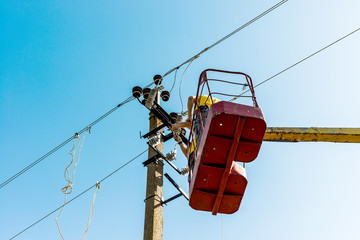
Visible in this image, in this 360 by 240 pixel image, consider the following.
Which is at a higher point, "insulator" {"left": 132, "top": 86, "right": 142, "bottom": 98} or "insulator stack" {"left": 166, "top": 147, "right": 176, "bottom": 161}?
"insulator" {"left": 132, "top": 86, "right": 142, "bottom": 98}

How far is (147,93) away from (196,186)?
383cm

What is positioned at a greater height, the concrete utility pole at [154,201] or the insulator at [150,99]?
the insulator at [150,99]

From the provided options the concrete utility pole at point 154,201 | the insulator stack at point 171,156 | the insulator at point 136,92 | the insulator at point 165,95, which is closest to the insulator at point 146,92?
the insulator at point 136,92

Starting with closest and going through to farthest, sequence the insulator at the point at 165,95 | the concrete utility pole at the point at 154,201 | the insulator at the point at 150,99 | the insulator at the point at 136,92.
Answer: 1. the concrete utility pole at the point at 154,201
2. the insulator at the point at 150,99
3. the insulator at the point at 136,92
4. the insulator at the point at 165,95

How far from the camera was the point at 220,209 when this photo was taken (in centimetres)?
507

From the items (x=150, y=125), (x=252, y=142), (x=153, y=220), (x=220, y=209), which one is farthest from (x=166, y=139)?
(x=252, y=142)

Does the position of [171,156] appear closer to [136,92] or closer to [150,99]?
[150,99]

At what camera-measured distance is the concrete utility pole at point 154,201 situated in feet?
20.9

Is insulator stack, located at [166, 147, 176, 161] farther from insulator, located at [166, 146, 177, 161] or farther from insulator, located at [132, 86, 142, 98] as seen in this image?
insulator, located at [132, 86, 142, 98]

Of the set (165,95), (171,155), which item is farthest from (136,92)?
(171,155)

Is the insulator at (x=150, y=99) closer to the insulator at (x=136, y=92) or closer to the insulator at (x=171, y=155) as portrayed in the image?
the insulator at (x=136, y=92)

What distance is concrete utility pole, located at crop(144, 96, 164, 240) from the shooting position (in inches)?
250

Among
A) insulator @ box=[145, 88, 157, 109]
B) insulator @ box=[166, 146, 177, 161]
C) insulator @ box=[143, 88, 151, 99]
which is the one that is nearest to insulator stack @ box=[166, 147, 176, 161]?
insulator @ box=[166, 146, 177, 161]

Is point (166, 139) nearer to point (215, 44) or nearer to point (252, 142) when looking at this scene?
point (215, 44)
